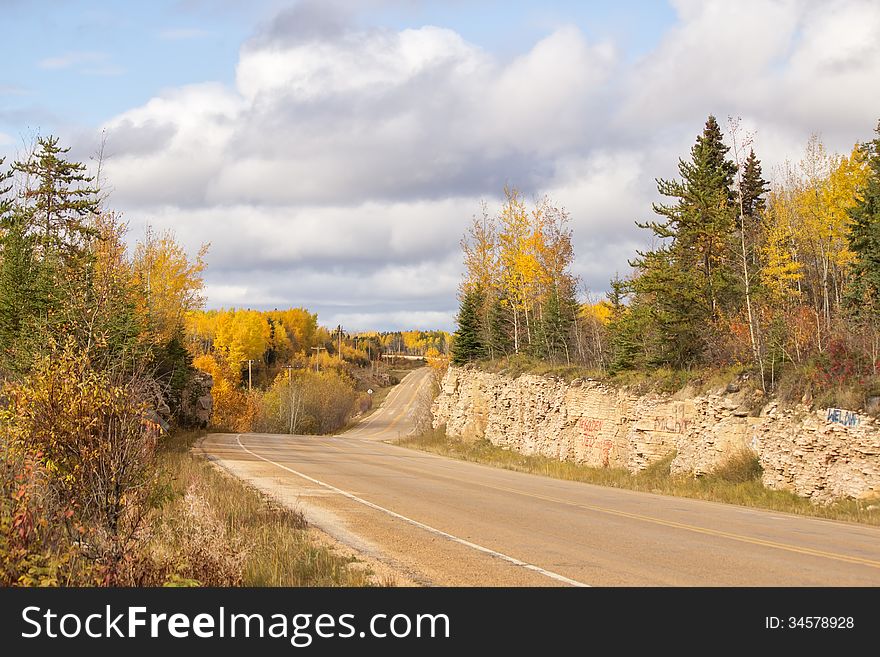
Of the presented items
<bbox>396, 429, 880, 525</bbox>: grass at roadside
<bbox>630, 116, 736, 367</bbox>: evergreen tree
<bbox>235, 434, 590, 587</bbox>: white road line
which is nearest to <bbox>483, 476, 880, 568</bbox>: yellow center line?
<bbox>235, 434, 590, 587</bbox>: white road line

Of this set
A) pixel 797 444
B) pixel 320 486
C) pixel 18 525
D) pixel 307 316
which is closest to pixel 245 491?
pixel 320 486

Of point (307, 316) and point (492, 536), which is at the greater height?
point (307, 316)

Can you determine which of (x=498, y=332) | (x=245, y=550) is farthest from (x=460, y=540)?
(x=498, y=332)

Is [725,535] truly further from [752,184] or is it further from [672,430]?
[752,184]

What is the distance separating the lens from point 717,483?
21844 mm

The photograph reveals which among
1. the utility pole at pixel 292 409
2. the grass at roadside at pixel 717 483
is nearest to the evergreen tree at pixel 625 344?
the grass at roadside at pixel 717 483

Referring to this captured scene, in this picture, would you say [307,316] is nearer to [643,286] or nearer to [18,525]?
[643,286]

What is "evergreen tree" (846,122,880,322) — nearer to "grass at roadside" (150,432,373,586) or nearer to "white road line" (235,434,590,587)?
"white road line" (235,434,590,587)

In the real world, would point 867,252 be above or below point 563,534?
above

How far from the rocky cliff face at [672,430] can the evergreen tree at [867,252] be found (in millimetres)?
6220

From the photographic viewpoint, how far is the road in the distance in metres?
9.30

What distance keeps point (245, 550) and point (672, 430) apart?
19904mm
